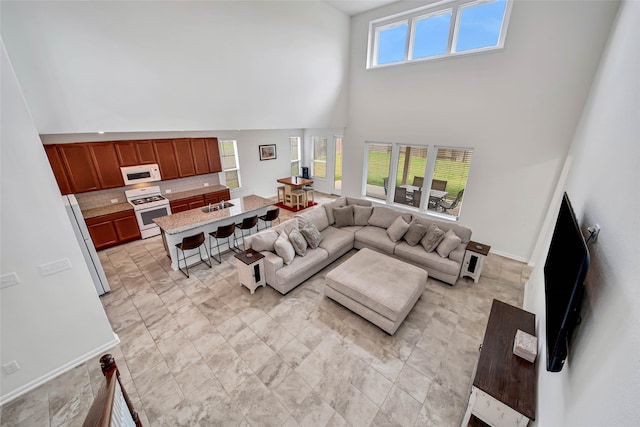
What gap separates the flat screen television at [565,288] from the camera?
4.12ft

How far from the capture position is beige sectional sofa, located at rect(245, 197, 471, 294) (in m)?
4.01

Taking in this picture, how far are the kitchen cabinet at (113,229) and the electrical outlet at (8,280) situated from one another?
320 cm

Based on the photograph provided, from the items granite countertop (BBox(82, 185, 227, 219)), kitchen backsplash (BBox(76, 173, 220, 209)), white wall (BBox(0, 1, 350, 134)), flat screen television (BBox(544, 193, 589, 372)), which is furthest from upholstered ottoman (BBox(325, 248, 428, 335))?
kitchen backsplash (BBox(76, 173, 220, 209))

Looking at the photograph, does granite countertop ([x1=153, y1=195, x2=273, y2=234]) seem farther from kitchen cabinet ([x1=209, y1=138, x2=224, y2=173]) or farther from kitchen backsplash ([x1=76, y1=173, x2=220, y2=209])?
kitchen cabinet ([x1=209, y1=138, x2=224, y2=173])

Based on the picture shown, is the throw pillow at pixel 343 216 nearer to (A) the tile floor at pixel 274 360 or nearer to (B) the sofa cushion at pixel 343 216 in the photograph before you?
(B) the sofa cushion at pixel 343 216

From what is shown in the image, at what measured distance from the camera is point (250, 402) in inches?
96.6

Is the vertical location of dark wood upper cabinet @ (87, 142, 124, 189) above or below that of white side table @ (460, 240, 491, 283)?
above

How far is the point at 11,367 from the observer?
8.13ft

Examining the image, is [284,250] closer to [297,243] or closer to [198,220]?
[297,243]

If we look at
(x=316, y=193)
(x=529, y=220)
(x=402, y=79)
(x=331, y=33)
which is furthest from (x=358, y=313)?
(x=316, y=193)

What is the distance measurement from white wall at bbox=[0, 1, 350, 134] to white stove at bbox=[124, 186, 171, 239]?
2639 mm

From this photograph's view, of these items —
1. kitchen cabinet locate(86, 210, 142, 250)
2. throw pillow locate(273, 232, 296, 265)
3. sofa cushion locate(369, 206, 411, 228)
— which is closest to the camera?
throw pillow locate(273, 232, 296, 265)

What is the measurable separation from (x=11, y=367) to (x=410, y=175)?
7.31m

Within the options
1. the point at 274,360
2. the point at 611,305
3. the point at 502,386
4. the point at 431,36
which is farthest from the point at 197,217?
the point at 431,36
